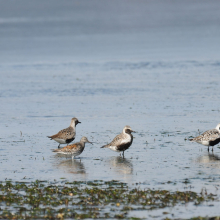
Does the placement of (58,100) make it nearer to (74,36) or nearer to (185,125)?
(185,125)

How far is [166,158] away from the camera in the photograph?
16172 millimetres

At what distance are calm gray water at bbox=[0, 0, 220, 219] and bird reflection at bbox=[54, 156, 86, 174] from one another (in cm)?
3

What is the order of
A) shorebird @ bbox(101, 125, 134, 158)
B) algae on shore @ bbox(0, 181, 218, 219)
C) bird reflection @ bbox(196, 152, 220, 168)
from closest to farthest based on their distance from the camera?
algae on shore @ bbox(0, 181, 218, 219), bird reflection @ bbox(196, 152, 220, 168), shorebird @ bbox(101, 125, 134, 158)

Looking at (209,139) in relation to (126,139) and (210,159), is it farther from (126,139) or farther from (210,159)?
(126,139)

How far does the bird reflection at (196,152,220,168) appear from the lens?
15320mm

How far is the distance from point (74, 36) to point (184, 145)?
84340 mm

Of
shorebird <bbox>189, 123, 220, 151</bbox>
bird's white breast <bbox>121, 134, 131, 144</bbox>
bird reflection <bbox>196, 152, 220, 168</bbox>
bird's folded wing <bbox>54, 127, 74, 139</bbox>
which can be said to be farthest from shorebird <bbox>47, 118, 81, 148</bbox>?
bird reflection <bbox>196, 152, 220, 168</bbox>

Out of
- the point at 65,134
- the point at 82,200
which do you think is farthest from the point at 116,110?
the point at 82,200

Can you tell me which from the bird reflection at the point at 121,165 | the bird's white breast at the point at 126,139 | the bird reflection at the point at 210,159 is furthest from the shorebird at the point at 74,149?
the bird reflection at the point at 210,159

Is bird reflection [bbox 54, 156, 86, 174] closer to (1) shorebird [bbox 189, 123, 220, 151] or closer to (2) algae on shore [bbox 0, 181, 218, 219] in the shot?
(2) algae on shore [bbox 0, 181, 218, 219]

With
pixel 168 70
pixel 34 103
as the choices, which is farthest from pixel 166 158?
pixel 168 70

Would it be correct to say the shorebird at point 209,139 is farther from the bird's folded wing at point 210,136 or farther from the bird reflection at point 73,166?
the bird reflection at point 73,166

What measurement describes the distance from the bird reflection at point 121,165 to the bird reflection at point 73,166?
888 millimetres

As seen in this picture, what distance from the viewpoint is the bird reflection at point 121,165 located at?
1464 cm
